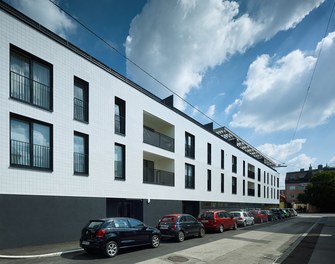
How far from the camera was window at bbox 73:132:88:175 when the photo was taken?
15266 millimetres

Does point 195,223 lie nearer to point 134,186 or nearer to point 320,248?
point 134,186

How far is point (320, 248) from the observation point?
536 inches

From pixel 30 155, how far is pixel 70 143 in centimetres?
218

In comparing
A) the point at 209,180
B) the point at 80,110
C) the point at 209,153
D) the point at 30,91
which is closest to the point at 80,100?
the point at 80,110

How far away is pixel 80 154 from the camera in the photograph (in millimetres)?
15586

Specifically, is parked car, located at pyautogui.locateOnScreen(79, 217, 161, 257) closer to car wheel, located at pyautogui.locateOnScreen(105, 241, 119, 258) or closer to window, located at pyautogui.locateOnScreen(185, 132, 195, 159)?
car wheel, located at pyautogui.locateOnScreen(105, 241, 119, 258)

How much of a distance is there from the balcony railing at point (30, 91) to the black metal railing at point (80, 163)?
281 centimetres

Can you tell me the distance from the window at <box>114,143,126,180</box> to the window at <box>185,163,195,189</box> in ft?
29.9

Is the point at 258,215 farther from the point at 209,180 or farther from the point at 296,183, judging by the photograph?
the point at 296,183

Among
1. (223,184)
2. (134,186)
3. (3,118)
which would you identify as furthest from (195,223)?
(223,184)

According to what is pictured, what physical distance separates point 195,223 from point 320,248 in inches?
246

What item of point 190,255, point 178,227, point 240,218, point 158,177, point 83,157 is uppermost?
point 83,157

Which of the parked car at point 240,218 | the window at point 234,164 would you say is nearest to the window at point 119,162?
the parked car at point 240,218

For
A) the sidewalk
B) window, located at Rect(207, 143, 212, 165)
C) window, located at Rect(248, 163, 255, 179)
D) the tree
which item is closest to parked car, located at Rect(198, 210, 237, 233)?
the sidewalk
